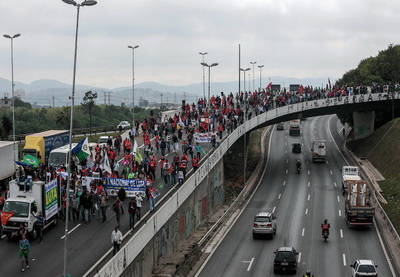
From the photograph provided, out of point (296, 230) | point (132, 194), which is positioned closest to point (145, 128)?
point (296, 230)

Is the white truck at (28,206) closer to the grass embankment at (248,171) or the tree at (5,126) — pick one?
the grass embankment at (248,171)

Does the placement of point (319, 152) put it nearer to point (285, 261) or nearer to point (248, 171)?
point (248, 171)

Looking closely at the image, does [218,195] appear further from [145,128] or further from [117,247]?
[117,247]

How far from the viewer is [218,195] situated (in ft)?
192

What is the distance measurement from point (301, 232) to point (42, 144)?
22.5m

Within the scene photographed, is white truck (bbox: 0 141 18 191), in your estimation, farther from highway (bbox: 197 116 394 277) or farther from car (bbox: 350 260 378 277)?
car (bbox: 350 260 378 277)

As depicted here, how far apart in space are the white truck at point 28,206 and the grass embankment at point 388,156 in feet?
93.9

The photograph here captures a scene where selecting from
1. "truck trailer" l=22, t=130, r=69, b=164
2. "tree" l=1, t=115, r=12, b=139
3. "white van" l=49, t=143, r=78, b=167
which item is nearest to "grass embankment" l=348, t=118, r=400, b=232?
"white van" l=49, t=143, r=78, b=167

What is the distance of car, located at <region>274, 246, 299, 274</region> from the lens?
36938 millimetres

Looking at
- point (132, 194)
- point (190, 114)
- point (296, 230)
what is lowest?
point (296, 230)

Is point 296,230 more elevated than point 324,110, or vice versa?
point 324,110

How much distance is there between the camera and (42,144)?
5219 centimetres

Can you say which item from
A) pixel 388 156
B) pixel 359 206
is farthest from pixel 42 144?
pixel 388 156

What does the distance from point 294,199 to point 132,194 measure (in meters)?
29.0
